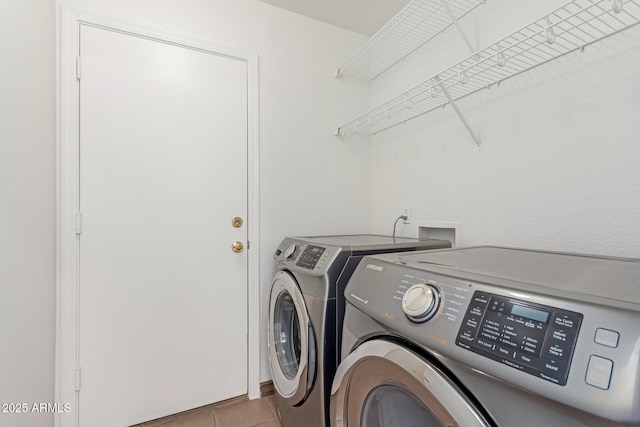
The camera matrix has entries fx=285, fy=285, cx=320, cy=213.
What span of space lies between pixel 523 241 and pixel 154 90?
2.03 metres

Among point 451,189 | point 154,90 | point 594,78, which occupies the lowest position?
point 451,189

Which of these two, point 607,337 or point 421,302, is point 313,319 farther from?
point 607,337

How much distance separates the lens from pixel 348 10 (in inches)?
75.3

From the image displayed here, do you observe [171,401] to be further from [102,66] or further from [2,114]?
[102,66]

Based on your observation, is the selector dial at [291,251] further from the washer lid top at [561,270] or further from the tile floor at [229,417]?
the tile floor at [229,417]

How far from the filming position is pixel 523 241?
4.11 ft

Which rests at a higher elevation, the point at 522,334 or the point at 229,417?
the point at 522,334

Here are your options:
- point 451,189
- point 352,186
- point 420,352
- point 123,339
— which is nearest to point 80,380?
point 123,339

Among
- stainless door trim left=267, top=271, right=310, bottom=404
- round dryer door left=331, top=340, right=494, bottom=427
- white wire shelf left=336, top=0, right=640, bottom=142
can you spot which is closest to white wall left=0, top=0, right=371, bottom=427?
stainless door trim left=267, top=271, right=310, bottom=404

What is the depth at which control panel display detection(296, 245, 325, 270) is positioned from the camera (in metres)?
1.29

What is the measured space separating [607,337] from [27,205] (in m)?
1.72

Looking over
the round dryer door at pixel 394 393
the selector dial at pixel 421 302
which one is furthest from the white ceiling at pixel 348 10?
the round dryer door at pixel 394 393

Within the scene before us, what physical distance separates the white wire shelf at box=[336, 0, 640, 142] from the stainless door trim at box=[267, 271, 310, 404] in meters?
1.10

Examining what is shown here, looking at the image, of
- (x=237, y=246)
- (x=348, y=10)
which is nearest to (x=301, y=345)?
(x=237, y=246)
